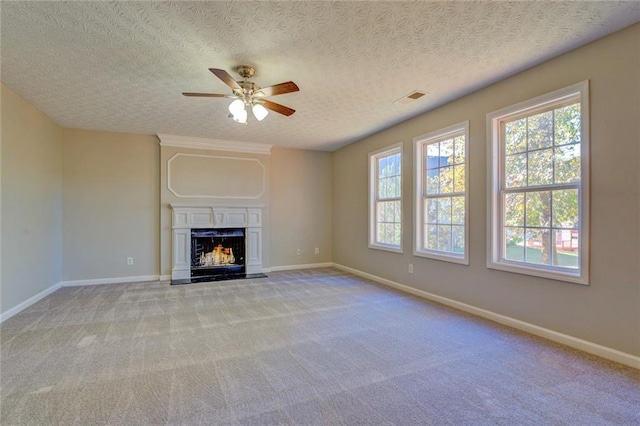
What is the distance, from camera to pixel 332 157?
6.87 m

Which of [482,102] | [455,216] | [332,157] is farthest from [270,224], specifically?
[482,102]

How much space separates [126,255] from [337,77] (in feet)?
15.5

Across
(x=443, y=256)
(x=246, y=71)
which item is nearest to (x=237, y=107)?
(x=246, y=71)

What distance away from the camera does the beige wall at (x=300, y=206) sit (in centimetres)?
640

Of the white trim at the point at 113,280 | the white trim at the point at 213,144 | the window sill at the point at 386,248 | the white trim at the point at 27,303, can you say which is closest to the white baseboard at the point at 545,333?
the window sill at the point at 386,248

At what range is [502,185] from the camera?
3.36m

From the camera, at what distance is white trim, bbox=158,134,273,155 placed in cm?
548

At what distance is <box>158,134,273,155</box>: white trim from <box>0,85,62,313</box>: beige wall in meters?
1.61

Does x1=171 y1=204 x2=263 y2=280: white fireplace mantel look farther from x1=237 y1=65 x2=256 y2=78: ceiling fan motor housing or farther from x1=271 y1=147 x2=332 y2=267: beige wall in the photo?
x1=237 y1=65 x2=256 y2=78: ceiling fan motor housing

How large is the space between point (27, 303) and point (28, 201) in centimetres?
131

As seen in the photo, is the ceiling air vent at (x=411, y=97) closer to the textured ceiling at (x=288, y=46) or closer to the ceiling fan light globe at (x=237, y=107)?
the textured ceiling at (x=288, y=46)

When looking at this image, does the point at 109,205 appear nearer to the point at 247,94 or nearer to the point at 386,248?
the point at 247,94

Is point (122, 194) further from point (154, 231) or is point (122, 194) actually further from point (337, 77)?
point (337, 77)

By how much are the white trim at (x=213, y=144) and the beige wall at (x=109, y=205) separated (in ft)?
0.90
